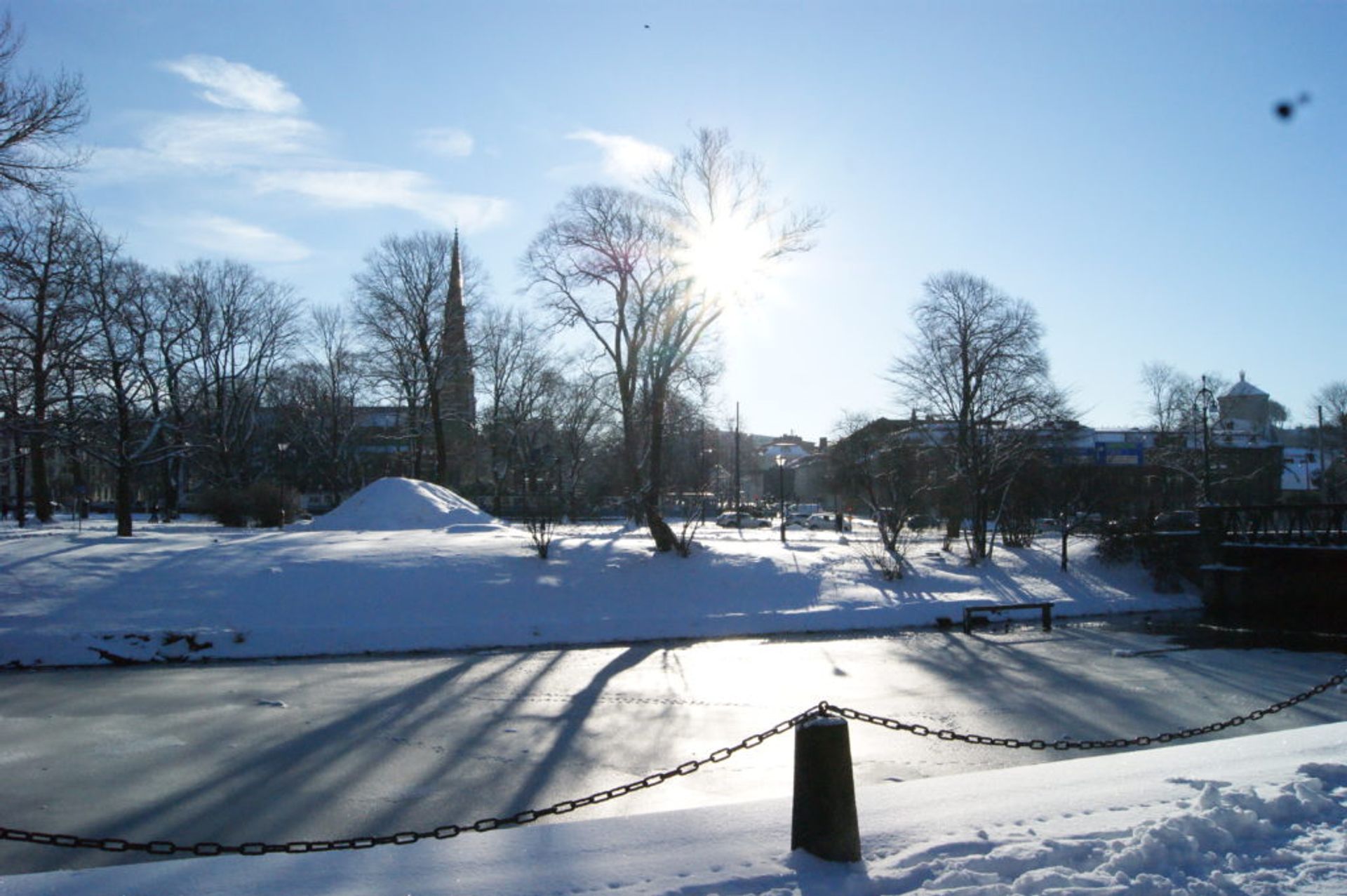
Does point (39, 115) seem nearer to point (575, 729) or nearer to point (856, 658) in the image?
point (575, 729)

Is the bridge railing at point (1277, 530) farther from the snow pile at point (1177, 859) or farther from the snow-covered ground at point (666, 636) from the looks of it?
the snow pile at point (1177, 859)

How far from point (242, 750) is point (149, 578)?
42.8 ft

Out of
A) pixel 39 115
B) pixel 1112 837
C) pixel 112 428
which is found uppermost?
pixel 39 115

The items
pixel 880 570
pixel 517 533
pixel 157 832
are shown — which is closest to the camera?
pixel 157 832

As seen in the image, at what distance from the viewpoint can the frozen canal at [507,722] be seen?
849cm

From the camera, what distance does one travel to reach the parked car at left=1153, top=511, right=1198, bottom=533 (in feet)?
111

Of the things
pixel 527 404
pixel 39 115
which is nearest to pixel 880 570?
pixel 39 115

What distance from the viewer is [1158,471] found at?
5284cm

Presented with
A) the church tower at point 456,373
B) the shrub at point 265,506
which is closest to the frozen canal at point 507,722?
the shrub at point 265,506

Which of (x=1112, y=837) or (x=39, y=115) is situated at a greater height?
(x=39, y=115)

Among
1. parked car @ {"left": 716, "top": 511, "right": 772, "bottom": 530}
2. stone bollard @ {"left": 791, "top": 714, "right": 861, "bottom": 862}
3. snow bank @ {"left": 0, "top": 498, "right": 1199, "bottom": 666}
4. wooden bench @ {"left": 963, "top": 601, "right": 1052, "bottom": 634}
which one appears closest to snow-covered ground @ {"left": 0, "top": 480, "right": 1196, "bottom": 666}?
snow bank @ {"left": 0, "top": 498, "right": 1199, "bottom": 666}

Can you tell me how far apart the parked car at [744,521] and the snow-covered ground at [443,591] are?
32328 millimetres

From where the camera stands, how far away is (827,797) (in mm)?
5184

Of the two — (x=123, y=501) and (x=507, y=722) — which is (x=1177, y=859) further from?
(x=123, y=501)
